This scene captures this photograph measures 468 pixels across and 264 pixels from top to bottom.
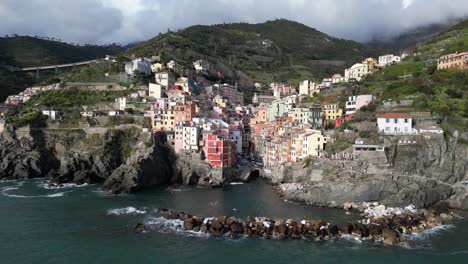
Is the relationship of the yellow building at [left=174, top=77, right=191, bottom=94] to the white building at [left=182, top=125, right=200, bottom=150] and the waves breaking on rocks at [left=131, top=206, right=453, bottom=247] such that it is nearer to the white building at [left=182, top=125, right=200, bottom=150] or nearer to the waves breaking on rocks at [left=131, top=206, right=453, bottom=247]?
the white building at [left=182, top=125, right=200, bottom=150]

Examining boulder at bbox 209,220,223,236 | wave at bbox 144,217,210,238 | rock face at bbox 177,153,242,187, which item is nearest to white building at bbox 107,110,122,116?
rock face at bbox 177,153,242,187

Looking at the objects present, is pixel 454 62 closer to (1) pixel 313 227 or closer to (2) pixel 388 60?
(2) pixel 388 60

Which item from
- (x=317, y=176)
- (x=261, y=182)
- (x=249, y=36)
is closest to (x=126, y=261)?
(x=317, y=176)

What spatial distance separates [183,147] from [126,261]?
96.8ft

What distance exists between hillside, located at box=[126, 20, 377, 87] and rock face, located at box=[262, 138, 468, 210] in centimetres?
6336

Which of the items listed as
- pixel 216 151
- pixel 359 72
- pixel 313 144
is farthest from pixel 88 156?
pixel 359 72

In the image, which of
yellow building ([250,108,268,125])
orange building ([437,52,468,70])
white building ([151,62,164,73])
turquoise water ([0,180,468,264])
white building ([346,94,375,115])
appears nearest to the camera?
turquoise water ([0,180,468,264])

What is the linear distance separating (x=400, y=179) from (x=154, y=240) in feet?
78.3

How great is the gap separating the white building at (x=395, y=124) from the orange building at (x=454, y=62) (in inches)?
843

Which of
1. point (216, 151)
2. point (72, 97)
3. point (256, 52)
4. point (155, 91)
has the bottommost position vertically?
point (216, 151)

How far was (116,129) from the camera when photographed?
56969 mm

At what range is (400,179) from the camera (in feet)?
127

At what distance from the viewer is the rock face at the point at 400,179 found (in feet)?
123

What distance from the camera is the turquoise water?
26156 millimetres
